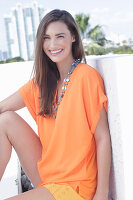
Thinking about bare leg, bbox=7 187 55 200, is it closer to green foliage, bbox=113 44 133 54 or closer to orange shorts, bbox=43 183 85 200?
orange shorts, bbox=43 183 85 200

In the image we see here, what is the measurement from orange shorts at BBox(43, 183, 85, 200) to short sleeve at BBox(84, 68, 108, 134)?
28 cm

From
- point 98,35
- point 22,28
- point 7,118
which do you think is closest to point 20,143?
point 7,118

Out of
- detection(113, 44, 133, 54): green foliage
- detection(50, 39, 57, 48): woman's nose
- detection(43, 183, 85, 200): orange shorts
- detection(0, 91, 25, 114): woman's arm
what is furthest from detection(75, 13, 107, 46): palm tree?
detection(43, 183, 85, 200): orange shorts

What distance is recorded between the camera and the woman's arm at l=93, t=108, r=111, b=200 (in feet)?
4.69

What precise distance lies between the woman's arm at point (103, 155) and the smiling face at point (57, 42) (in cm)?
42

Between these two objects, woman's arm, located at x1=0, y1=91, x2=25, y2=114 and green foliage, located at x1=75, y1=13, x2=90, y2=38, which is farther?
green foliage, located at x1=75, y1=13, x2=90, y2=38

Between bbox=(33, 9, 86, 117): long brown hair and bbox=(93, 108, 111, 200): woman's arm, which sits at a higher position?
bbox=(33, 9, 86, 117): long brown hair

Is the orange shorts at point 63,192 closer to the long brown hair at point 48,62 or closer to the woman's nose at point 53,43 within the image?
the long brown hair at point 48,62

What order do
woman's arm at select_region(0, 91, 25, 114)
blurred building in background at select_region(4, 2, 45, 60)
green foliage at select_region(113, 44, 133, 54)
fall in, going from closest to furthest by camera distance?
woman's arm at select_region(0, 91, 25, 114) < green foliage at select_region(113, 44, 133, 54) < blurred building in background at select_region(4, 2, 45, 60)

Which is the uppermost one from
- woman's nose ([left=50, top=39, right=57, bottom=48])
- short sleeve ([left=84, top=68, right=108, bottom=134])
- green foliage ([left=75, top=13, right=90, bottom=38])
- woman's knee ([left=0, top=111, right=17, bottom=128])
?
green foliage ([left=75, top=13, right=90, bottom=38])

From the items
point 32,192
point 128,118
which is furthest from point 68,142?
point 128,118

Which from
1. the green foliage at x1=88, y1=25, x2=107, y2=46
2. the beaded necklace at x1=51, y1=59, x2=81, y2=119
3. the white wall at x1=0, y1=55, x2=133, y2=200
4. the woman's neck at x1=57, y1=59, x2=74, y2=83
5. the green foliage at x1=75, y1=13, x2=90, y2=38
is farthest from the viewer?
the green foliage at x1=75, y1=13, x2=90, y2=38

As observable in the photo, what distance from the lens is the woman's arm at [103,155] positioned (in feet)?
4.69

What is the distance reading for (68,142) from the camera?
59.3 inches
